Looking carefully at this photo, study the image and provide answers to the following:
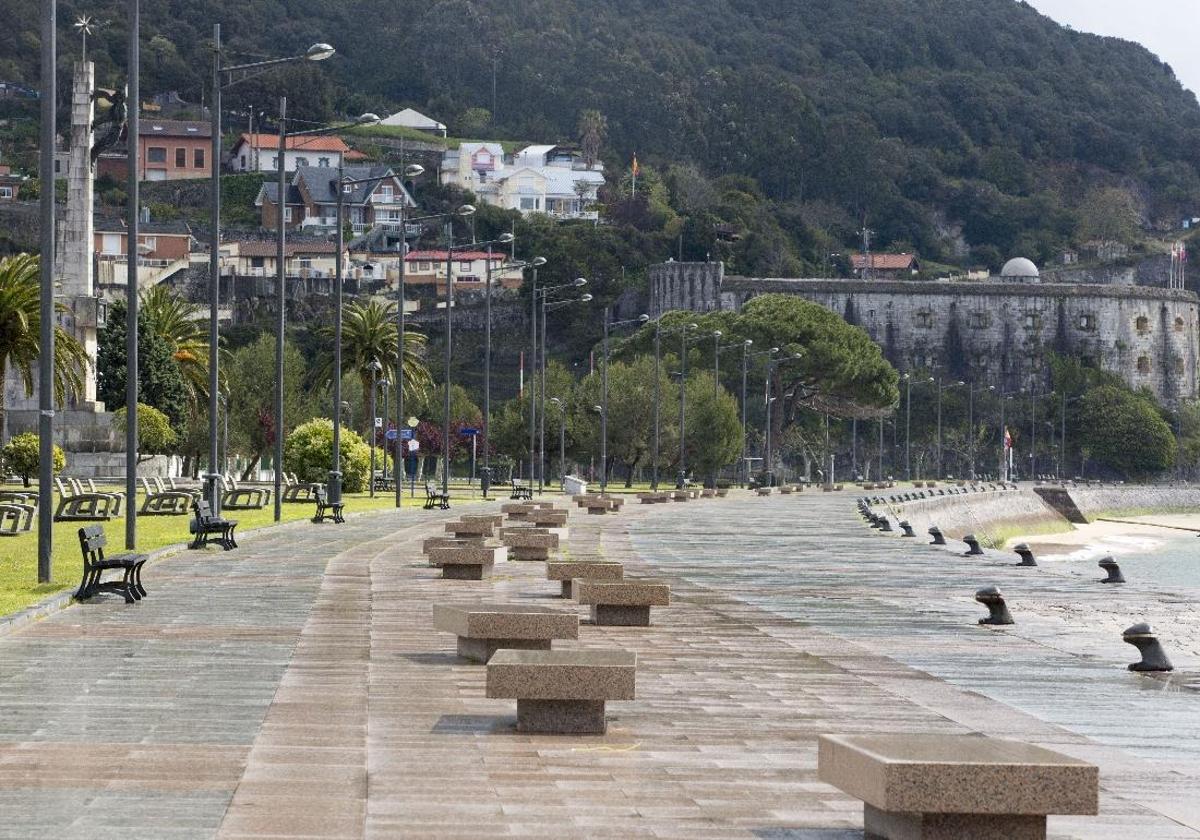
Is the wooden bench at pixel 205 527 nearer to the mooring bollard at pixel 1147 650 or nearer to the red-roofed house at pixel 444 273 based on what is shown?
the mooring bollard at pixel 1147 650

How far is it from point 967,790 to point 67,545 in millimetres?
22426

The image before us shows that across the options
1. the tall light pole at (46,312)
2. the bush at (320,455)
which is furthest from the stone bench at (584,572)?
the bush at (320,455)

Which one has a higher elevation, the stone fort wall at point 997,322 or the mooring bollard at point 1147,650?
the stone fort wall at point 997,322

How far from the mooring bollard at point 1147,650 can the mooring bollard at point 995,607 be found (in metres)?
4.10

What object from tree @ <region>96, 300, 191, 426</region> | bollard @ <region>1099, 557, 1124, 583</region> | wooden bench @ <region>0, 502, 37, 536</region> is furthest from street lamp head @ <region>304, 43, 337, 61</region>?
tree @ <region>96, 300, 191, 426</region>

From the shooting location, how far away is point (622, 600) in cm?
1873

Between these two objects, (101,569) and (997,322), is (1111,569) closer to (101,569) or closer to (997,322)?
(101,569)

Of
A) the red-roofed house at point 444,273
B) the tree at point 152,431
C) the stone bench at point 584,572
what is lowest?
the stone bench at point 584,572

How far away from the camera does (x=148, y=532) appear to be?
3350cm

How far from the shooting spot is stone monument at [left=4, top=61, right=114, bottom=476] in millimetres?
60000

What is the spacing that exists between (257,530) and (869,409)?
295ft

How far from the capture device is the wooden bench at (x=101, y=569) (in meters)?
19.6

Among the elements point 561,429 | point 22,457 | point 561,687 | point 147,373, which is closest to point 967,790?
point 561,687

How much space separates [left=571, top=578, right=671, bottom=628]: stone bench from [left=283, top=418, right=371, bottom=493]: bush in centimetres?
4710
